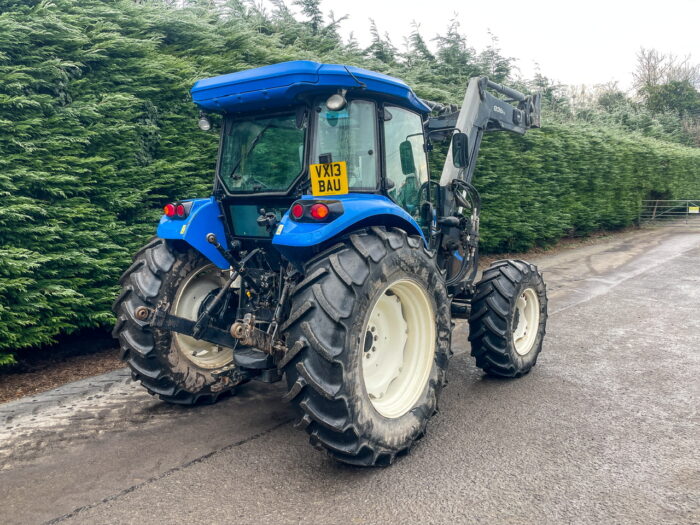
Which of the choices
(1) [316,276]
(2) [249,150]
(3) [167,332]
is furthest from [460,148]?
(3) [167,332]

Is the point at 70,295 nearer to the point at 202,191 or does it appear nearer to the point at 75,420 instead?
the point at 75,420

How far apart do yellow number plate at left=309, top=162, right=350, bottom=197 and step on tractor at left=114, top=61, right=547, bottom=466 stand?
0.01 meters

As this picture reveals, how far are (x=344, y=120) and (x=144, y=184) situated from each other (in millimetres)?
2796

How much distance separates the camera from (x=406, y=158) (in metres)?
3.98

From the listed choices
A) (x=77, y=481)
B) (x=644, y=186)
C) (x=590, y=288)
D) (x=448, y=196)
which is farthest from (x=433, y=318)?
(x=644, y=186)

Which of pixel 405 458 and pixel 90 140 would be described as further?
pixel 90 140

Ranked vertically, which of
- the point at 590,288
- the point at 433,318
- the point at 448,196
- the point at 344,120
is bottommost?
the point at 590,288

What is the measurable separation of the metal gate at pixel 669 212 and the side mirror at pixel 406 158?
17.3 meters

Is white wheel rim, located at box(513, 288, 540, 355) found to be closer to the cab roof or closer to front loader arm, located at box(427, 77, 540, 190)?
front loader arm, located at box(427, 77, 540, 190)

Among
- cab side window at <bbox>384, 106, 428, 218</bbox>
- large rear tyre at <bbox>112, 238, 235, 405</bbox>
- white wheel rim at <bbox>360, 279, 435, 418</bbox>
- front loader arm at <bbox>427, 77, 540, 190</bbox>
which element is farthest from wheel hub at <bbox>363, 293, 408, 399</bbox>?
front loader arm at <bbox>427, 77, 540, 190</bbox>

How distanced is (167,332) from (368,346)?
1.39m

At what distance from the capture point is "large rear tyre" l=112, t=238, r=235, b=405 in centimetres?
349

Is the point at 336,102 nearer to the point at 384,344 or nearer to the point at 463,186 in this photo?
the point at 384,344

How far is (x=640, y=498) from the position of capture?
2.61 meters
